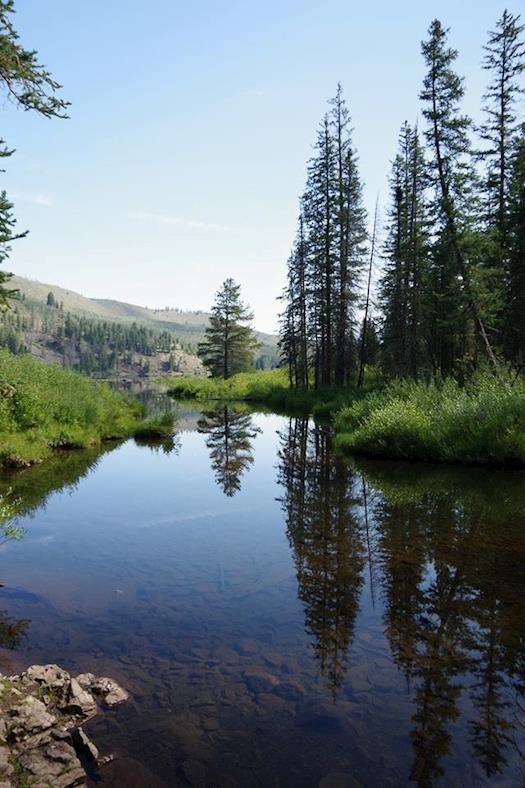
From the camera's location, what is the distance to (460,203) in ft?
84.2

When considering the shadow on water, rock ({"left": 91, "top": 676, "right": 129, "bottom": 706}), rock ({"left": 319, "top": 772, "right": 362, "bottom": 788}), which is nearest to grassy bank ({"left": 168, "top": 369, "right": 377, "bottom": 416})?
the shadow on water

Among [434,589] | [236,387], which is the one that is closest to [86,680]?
[434,589]

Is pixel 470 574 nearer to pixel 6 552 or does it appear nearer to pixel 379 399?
pixel 6 552

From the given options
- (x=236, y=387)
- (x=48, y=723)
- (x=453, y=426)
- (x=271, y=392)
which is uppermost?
(x=236, y=387)

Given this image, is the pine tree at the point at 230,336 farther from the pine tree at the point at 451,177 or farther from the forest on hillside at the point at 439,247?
the pine tree at the point at 451,177

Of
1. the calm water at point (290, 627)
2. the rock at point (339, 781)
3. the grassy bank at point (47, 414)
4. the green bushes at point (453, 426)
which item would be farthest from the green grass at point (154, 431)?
the rock at point (339, 781)

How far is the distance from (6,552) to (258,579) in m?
4.73

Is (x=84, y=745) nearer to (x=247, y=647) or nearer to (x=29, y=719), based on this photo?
(x=29, y=719)

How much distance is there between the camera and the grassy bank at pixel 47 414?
17594mm

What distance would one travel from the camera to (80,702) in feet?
15.9

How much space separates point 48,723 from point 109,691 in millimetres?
804

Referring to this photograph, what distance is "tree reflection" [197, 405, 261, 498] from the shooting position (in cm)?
1745

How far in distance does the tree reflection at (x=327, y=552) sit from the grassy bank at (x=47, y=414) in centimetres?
835

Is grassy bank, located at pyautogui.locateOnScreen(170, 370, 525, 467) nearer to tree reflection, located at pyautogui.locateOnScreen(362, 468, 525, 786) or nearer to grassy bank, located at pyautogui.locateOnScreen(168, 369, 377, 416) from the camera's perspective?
tree reflection, located at pyautogui.locateOnScreen(362, 468, 525, 786)
